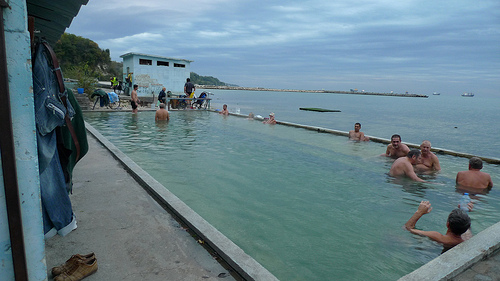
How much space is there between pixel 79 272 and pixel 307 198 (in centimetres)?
461

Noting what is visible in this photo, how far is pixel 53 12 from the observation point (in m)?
4.72

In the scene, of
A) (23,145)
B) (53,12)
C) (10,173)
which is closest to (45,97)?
(23,145)

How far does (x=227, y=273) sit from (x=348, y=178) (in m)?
5.86

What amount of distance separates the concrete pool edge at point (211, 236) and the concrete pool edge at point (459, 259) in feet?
4.73

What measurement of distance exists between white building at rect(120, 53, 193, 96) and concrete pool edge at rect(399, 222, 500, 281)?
25967 millimetres

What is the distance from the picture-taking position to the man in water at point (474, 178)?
23.7ft

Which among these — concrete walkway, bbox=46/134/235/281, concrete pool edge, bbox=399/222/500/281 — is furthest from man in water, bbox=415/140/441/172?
concrete walkway, bbox=46/134/235/281

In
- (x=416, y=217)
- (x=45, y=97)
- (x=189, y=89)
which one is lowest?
(x=416, y=217)

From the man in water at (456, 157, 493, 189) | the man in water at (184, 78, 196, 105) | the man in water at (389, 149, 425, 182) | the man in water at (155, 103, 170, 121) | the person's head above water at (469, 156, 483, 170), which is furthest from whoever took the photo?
the man in water at (184, 78, 196, 105)

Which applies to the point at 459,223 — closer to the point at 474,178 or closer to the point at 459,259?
the point at 459,259

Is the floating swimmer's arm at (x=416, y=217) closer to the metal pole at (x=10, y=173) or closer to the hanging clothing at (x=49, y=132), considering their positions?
the hanging clothing at (x=49, y=132)

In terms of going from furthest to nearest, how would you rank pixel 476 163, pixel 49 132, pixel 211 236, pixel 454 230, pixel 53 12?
Answer: pixel 476 163 < pixel 53 12 < pixel 454 230 < pixel 211 236 < pixel 49 132

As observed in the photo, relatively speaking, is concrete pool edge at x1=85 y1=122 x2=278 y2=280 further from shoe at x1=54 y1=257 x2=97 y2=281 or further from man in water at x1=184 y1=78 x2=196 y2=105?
man in water at x1=184 y1=78 x2=196 y2=105

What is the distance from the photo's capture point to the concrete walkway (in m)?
2.88
